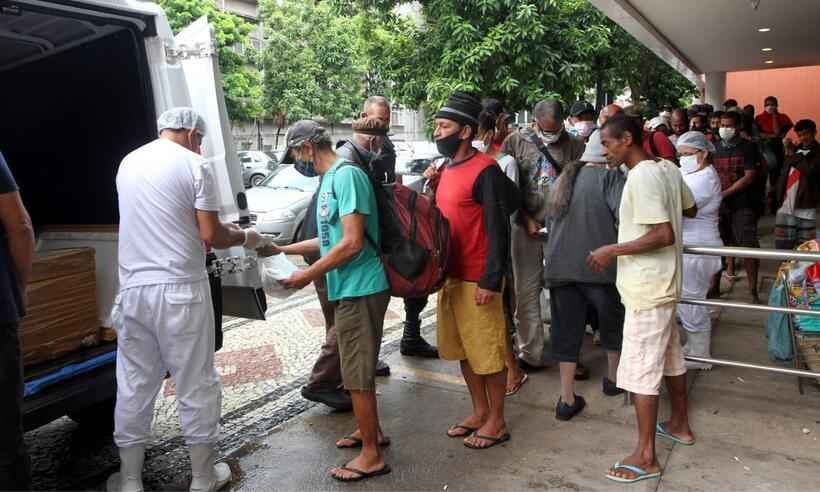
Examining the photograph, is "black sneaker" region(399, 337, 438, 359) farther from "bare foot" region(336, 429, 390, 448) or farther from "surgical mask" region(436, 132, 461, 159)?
"surgical mask" region(436, 132, 461, 159)

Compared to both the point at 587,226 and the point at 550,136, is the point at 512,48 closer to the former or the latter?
the point at 550,136

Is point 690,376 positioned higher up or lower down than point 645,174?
lower down

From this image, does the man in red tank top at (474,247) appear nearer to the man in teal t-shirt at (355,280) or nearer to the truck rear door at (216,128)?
the man in teal t-shirt at (355,280)

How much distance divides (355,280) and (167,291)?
2.76 feet

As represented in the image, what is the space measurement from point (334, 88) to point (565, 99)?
19.8m

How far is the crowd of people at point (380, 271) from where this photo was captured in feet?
9.64

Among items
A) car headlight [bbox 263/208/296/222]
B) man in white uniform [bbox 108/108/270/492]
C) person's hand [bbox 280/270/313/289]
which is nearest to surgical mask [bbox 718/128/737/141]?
person's hand [bbox 280/270/313/289]

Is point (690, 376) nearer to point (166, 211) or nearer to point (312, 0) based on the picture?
point (166, 211)

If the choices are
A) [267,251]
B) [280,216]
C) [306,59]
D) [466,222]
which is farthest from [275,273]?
[306,59]

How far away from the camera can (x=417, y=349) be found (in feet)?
16.9

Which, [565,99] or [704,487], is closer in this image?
→ [704,487]

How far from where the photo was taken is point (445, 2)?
31.2ft

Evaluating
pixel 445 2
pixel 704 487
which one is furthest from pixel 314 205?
pixel 445 2

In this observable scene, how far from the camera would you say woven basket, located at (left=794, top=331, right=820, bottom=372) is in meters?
Answer: 3.99
